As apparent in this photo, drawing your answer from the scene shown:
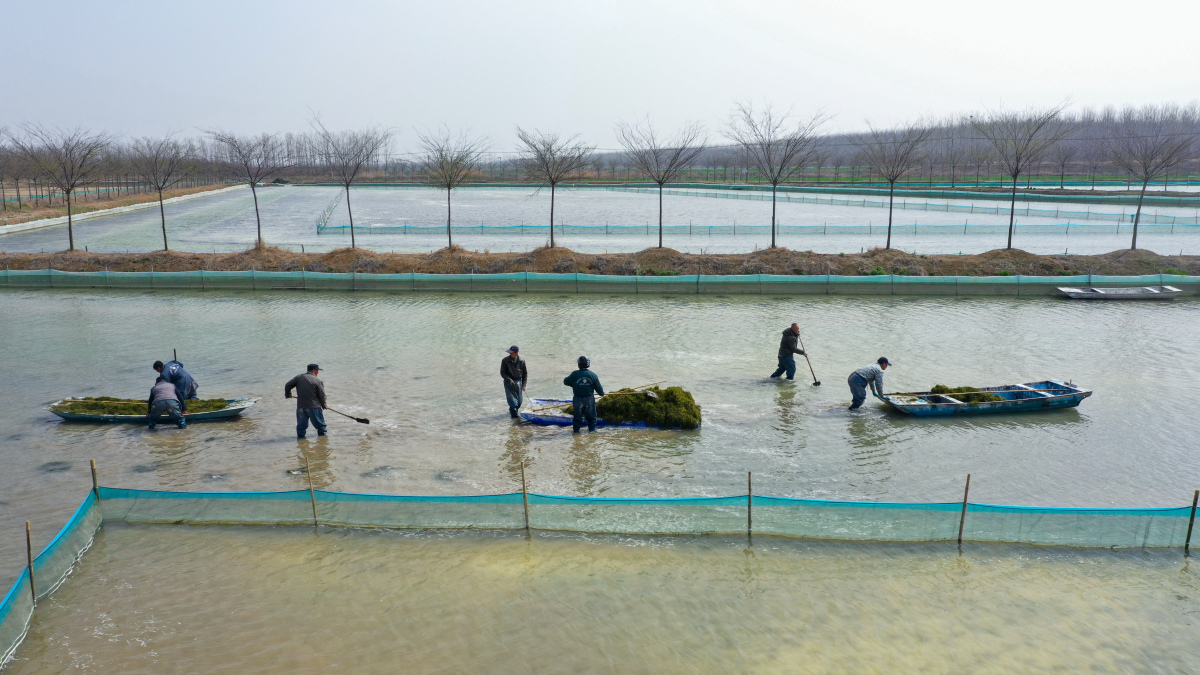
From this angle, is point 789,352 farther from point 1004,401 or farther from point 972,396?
point 1004,401

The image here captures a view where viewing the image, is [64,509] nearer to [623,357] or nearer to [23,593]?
[23,593]

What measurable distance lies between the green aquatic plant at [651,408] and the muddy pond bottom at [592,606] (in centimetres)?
395

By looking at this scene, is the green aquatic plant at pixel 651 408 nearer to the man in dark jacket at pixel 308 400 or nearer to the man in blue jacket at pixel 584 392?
the man in blue jacket at pixel 584 392

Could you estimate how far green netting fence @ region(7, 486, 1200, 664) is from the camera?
28.3ft

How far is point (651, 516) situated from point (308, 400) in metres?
6.19

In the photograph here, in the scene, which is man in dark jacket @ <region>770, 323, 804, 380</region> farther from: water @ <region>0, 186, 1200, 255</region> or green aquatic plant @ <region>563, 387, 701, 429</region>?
water @ <region>0, 186, 1200, 255</region>

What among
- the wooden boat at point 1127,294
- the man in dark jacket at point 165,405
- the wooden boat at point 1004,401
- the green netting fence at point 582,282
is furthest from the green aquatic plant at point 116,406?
the wooden boat at point 1127,294

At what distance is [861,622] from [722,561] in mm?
1647

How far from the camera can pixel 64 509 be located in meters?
10.0

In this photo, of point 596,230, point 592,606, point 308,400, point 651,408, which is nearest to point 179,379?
point 308,400

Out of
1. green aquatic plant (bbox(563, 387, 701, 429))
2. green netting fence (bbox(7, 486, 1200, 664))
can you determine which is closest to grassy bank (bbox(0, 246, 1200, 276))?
green aquatic plant (bbox(563, 387, 701, 429))

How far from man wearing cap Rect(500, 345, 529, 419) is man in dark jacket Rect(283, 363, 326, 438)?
9.77 ft

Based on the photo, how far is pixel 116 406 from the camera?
44.0 feet

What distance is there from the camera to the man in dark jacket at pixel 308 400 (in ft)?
40.0
